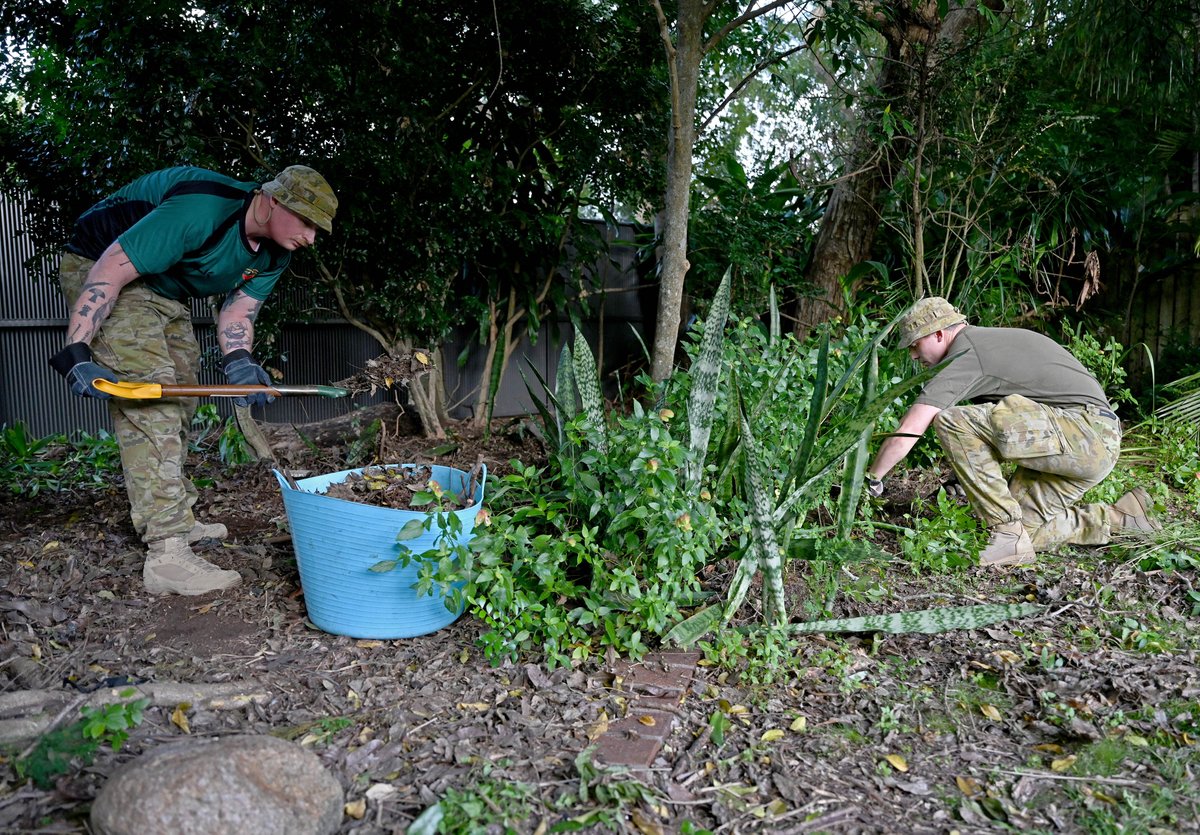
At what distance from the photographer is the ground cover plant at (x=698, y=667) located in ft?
5.92

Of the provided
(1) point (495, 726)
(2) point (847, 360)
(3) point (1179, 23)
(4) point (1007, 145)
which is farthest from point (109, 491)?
(3) point (1179, 23)

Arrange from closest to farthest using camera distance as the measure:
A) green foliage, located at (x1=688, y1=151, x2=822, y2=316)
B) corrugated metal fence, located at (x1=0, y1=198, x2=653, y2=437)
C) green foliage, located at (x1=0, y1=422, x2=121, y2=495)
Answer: green foliage, located at (x1=0, y1=422, x2=121, y2=495) → green foliage, located at (x1=688, y1=151, x2=822, y2=316) → corrugated metal fence, located at (x1=0, y1=198, x2=653, y2=437)

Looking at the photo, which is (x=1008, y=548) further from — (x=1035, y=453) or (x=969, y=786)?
(x=969, y=786)

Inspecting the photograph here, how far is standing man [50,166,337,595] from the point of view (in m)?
2.82

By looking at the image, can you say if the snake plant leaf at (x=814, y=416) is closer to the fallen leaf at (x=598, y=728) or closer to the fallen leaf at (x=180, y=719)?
the fallen leaf at (x=598, y=728)

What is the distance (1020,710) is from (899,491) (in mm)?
1794

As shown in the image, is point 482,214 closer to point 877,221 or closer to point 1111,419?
point 877,221

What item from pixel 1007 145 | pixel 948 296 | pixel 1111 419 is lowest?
pixel 1111 419

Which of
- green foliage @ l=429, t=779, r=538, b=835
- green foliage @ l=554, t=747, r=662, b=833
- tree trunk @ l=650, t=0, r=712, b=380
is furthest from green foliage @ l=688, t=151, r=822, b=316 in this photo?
green foliage @ l=429, t=779, r=538, b=835

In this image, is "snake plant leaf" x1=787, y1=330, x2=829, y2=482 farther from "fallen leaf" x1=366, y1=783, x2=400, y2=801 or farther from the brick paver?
"fallen leaf" x1=366, y1=783, x2=400, y2=801

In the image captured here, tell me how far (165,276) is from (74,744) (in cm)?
175

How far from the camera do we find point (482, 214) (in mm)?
4602

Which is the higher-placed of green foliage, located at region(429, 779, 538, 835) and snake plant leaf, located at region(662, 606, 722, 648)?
snake plant leaf, located at region(662, 606, 722, 648)

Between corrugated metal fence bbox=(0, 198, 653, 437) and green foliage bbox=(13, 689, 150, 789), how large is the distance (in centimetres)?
328
